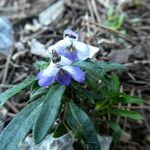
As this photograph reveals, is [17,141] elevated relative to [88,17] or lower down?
elevated

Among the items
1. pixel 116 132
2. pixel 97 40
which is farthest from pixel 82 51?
pixel 97 40

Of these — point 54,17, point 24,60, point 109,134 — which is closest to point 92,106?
point 109,134

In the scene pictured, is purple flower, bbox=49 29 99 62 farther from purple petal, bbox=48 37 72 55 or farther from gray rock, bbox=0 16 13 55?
gray rock, bbox=0 16 13 55

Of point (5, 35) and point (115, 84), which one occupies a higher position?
point (5, 35)

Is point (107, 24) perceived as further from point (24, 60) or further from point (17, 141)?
point (17, 141)

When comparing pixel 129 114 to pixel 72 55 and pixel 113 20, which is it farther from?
pixel 113 20

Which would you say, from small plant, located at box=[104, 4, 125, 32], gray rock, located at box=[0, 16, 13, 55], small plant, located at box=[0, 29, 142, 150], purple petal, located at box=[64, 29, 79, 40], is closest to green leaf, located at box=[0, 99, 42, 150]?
small plant, located at box=[0, 29, 142, 150]

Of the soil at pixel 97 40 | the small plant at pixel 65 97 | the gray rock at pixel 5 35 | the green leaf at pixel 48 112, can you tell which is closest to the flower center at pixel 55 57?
the small plant at pixel 65 97
